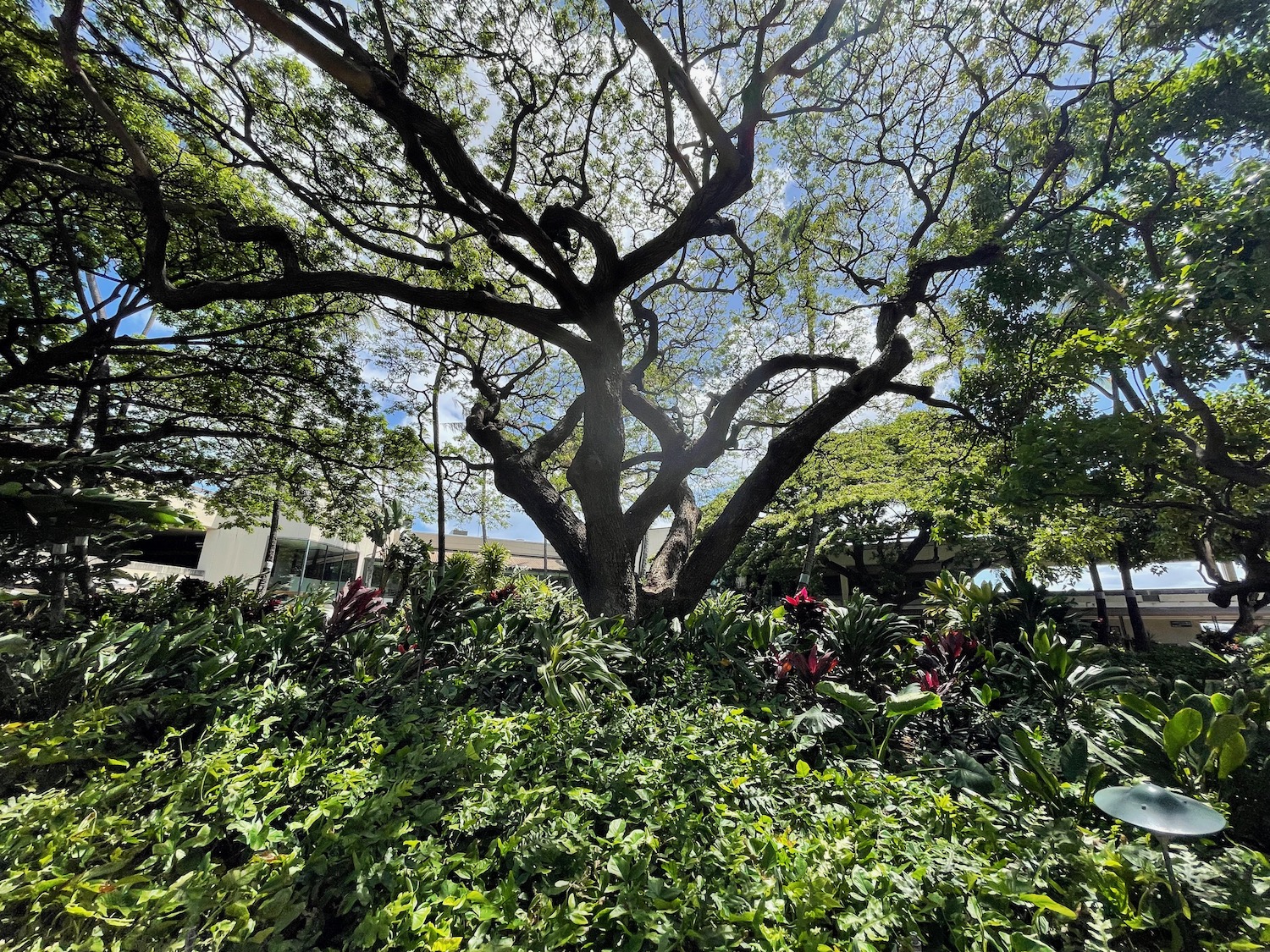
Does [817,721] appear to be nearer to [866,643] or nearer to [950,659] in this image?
[866,643]

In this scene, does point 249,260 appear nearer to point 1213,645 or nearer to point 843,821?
point 843,821

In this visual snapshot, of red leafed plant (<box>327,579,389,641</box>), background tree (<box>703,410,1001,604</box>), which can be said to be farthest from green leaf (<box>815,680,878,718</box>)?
background tree (<box>703,410,1001,604</box>)

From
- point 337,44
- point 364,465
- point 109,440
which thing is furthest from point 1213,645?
point 109,440

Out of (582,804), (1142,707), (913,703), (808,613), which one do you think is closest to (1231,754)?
(1142,707)

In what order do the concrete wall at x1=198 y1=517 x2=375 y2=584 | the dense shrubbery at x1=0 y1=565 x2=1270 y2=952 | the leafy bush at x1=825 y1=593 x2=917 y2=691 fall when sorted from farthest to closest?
the concrete wall at x1=198 y1=517 x2=375 y2=584 < the leafy bush at x1=825 y1=593 x2=917 y2=691 < the dense shrubbery at x1=0 y1=565 x2=1270 y2=952

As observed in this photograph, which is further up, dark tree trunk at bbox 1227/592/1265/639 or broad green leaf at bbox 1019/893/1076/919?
broad green leaf at bbox 1019/893/1076/919

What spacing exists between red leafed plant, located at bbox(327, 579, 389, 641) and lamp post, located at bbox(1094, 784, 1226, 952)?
3857 mm

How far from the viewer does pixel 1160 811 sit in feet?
3.99

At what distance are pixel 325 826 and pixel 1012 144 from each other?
8.45 meters

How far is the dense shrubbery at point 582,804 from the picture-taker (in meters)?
1.29

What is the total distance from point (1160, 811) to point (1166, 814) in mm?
10

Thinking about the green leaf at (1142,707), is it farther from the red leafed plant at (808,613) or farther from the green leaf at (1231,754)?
the red leafed plant at (808,613)

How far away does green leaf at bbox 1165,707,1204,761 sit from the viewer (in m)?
1.56

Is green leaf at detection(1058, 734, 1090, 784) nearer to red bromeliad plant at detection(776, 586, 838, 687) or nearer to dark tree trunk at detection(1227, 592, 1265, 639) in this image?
red bromeliad plant at detection(776, 586, 838, 687)
